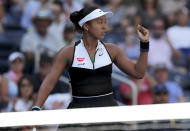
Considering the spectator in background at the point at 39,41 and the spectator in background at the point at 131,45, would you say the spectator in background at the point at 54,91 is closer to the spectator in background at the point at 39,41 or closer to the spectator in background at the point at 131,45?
the spectator in background at the point at 39,41

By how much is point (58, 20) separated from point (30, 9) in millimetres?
573

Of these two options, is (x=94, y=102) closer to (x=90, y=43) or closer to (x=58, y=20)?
(x=90, y=43)

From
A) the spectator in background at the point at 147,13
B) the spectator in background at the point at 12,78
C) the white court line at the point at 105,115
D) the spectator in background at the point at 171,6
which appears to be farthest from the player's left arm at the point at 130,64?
the spectator in background at the point at 171,6

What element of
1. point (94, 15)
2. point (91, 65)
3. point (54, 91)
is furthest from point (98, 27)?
point (54, 91)

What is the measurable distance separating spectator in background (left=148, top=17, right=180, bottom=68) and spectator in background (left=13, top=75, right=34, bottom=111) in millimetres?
2299


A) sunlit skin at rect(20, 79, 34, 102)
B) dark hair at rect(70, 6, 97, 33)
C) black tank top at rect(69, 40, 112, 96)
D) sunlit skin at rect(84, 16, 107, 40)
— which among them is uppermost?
dark hair at rect(70, 6, 97, 33)

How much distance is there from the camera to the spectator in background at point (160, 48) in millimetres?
9406

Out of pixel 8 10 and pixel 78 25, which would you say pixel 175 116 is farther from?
pixel 8 10

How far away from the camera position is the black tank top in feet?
16.0

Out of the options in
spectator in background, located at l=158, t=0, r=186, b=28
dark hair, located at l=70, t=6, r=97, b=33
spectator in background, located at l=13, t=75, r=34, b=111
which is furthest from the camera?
spectator in background, located at l=158, t=0, r=186, b=28

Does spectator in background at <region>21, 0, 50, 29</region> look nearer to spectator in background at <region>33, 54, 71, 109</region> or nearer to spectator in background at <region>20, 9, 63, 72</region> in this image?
spectator in background at <region>20, 9, 63, 72</region>

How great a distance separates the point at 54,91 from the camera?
8055 millimetres

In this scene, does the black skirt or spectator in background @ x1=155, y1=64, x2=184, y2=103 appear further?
spectator in background @ x1=155, y1=64, x2=184, y2=103

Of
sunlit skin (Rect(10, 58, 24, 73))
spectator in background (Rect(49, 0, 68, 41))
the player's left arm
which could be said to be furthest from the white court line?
spectator in background (Rect(49, 0, 68, 41))
